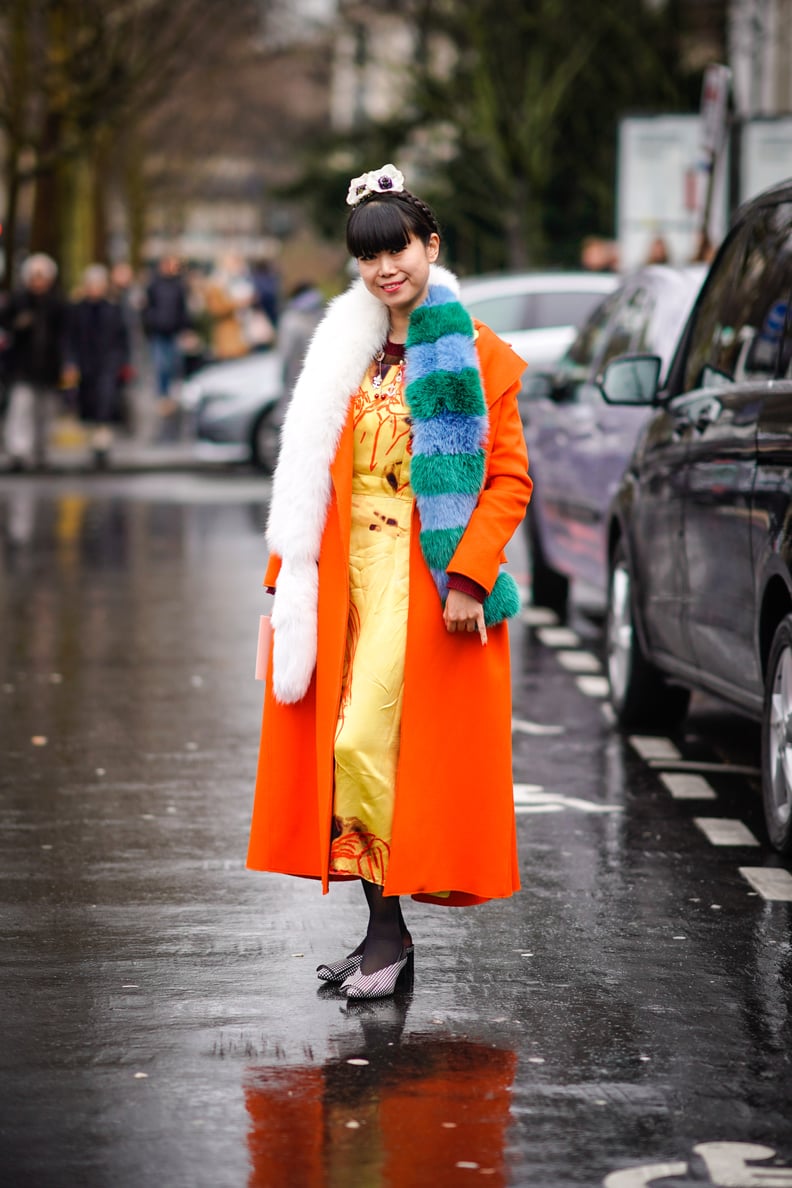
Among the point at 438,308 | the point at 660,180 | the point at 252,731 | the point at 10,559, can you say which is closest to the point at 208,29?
the point at 660,180

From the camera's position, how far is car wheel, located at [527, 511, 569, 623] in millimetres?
13570

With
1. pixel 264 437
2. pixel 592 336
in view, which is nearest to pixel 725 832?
pixel 592 336

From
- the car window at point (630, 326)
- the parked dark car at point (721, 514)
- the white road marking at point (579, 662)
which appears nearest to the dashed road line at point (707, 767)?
the parked dark car at point (721, 514)

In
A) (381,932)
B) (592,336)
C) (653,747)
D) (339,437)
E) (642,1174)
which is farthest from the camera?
(592,336)

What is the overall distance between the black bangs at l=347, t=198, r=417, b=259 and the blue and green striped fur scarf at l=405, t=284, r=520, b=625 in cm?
17

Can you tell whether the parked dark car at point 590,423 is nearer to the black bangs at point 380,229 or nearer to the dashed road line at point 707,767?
the dashed road line at point 707,767

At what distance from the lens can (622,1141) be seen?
4.44 metres

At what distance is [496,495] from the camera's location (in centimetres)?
543

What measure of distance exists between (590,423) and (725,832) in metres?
4.16

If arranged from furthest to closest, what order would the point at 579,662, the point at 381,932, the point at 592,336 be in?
the point at 592,336
the point at 579,662
the point at 381,932

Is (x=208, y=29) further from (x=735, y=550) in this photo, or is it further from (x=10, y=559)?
(x=735, y=550)

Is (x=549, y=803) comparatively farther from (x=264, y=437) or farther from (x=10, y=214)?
(x=10, y=214)

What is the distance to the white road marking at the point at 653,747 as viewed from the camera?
9023mm

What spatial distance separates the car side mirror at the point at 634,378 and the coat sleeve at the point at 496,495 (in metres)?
3.34
